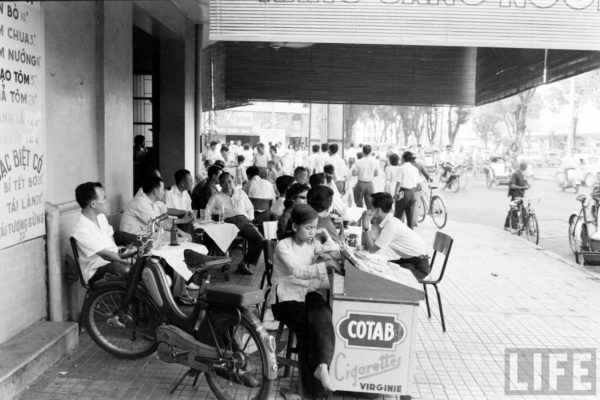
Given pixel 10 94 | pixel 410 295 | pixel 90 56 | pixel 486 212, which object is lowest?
pixel 486 212

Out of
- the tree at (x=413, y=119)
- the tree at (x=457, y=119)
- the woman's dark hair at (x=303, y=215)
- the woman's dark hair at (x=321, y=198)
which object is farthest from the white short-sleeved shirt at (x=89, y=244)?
the tree at (x=413, y=119)

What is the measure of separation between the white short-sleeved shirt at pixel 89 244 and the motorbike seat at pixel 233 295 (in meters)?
1.45

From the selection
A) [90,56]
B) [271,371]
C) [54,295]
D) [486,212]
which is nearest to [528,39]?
[271,371]

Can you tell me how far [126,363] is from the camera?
15.4 ft

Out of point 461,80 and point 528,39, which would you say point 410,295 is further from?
point 461,80

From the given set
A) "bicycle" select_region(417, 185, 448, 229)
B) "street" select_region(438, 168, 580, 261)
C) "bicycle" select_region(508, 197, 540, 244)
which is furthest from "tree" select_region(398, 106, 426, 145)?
"bicycle" select_region(508, 197, 540, 244)

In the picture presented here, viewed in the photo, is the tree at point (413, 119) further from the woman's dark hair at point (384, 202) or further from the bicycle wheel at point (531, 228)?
the woman's dark hair at point (384, 202)

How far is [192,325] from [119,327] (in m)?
0.80

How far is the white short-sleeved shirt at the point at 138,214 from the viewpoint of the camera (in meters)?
6.33

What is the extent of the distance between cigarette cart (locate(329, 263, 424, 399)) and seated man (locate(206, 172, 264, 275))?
3921 millimetres

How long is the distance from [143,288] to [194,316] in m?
0.57

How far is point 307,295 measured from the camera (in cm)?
421

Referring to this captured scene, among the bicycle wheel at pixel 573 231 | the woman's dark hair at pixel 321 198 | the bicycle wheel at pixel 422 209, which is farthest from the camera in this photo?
the bicycle wheel at pixel 422 209

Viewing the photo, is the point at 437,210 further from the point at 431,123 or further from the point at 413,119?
the point at 413,119
